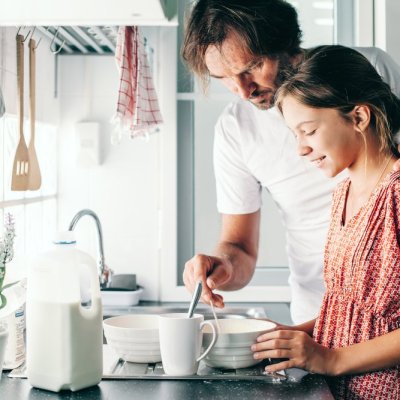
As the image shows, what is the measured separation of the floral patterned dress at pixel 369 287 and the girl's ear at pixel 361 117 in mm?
129

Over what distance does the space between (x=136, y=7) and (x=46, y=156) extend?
136 centimetres

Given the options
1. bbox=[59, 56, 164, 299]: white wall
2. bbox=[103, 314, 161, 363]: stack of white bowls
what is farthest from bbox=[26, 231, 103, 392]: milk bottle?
bbox=[59, 56, 164, 299]: white wall

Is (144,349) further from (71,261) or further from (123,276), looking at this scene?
(123,276)

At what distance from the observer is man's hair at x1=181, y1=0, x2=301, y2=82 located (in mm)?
1621

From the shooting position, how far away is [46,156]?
2633 mm

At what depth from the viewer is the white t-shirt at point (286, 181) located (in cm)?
193

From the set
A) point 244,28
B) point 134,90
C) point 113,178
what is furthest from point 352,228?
point 113,178

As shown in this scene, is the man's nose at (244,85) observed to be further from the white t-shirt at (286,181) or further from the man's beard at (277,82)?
the white t-shirt at (286,181)

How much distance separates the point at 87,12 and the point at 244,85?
1.33 feet

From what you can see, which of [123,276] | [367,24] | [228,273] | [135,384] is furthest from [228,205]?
[367,24]

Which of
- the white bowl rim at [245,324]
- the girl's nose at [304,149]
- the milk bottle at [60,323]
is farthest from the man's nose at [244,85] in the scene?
the milk bottle at [60,323]

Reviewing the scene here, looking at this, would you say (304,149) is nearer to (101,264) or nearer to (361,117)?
(361,117)

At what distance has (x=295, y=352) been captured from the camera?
1229 mm

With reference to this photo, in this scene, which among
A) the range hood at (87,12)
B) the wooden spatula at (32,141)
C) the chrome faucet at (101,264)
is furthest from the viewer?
the chrome faucet at (101,264)
